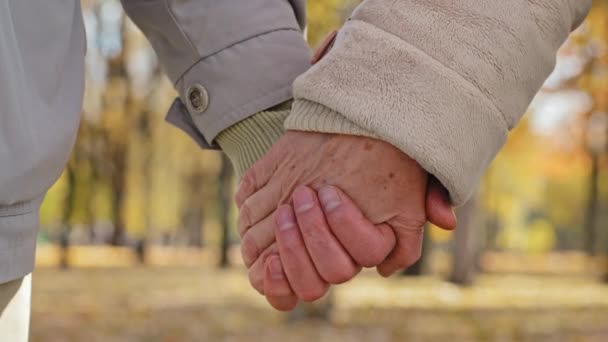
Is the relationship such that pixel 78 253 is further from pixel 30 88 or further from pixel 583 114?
pixel 30 88

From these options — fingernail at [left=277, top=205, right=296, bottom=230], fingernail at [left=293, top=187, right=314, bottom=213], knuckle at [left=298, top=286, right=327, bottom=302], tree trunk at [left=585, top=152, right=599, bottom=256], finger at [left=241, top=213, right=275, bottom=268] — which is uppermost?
tree trunk at [left=585, top=152, right=599, bottom=256]

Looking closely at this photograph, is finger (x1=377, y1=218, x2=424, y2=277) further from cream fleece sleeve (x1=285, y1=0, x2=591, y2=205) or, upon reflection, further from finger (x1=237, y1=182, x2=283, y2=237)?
finger (x1=237, y1=182, x2=283, y2=237)

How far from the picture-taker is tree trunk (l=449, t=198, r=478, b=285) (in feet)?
48.6

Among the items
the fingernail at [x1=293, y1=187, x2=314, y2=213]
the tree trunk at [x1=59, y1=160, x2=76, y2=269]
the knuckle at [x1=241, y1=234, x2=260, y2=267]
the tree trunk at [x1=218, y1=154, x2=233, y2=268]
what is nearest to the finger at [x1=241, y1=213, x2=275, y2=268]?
the knuckle at [x1=241, y1=234, x2=260, y2=267]

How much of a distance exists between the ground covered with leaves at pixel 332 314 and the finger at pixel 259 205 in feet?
21.8

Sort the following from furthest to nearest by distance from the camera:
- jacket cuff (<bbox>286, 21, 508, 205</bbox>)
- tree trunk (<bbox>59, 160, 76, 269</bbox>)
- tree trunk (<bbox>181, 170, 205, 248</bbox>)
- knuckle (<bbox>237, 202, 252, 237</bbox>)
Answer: tree trunk (<bbox>181, 170, 205, 248</bbox>), tree trunk (<bbox>59, 160, 76, 269</bbox>), knuckle (<bbox>237, 202, 252, 237</bbox>), jacket cuff (<bbox>286, 21, 508, 205</bbox>)

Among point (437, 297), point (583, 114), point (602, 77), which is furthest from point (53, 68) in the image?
point (583, 114)

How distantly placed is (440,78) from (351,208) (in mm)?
311

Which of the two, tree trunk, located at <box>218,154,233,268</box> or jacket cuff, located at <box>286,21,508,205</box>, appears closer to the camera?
jacket cuff, located at <box>286,21,508,205</box>

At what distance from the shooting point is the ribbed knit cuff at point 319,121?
1.60m

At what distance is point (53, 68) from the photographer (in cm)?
152

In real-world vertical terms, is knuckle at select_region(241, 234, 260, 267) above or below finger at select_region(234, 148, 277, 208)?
below

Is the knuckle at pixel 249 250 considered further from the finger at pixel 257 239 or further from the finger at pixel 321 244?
the finger at pixel 321 244

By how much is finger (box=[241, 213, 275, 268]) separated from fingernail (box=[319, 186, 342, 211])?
0.17 m
